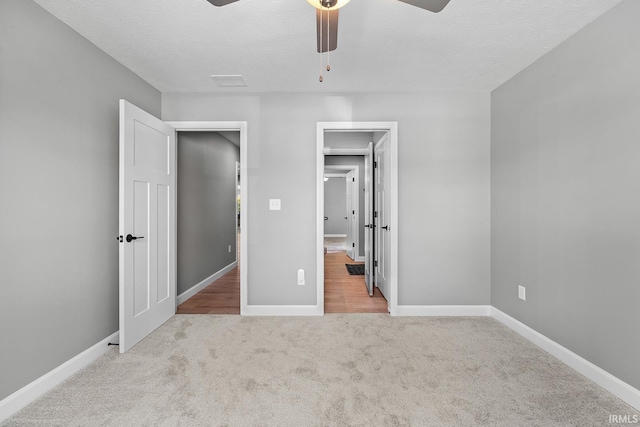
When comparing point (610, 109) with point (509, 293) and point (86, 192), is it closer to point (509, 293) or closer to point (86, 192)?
point (509, 293)

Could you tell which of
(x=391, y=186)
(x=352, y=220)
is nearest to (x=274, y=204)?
(x=391, y=186)

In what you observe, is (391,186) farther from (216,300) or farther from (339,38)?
(216,300)

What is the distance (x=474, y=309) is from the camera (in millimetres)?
3125

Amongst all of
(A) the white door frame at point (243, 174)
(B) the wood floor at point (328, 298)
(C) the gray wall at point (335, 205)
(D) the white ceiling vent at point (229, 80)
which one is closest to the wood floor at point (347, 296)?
(B) the wood floor at point (328, 298)

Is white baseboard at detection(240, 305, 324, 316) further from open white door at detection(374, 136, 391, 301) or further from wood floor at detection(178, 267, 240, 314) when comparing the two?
open white door at detection(374, 136, 391, 301)

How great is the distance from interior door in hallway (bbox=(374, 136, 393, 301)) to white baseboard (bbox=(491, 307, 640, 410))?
1342mm

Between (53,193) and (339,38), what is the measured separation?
2271mm

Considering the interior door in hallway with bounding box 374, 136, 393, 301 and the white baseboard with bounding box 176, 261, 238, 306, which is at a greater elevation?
the interior door in hallway with bounding box 374, 136, 393, 301

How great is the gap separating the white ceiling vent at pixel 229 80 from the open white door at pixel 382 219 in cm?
169

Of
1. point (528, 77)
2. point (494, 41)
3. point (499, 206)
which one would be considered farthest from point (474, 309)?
point (494, 41)

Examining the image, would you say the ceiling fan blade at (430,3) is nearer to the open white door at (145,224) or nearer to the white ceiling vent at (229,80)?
the white ceiling vent at (229,80)

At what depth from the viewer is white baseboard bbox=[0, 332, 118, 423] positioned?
1.62m

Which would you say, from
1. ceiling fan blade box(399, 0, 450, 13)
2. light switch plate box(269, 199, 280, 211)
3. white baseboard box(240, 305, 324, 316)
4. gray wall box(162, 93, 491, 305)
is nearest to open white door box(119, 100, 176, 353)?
gray wall box(162, 93, 491, 305)

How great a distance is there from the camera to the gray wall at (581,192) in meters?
1.75
